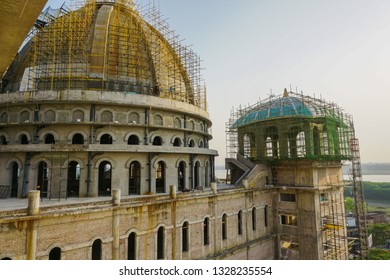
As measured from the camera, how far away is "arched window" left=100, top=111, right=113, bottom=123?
18.5 meters

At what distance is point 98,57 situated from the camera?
19.9 m

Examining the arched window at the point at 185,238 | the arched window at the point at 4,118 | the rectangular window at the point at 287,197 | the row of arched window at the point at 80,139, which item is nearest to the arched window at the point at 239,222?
the rectangular window at the point at 287,197

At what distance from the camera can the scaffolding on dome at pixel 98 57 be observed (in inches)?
755

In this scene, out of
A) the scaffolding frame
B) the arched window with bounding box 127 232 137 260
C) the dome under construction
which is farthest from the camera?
the scaffolding frame

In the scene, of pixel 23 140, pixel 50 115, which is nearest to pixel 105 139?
pixel 50 115

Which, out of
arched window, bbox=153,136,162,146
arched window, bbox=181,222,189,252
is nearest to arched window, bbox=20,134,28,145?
arched window, bbox=153,136,162,146

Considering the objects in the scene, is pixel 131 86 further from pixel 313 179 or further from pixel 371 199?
pixel 371 199

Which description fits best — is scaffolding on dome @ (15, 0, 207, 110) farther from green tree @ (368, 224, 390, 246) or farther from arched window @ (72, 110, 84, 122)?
green tree @ (368, 224, 390, 246)

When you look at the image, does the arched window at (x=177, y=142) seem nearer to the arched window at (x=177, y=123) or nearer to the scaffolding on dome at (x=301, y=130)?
the arched window at (x=177, y=123)

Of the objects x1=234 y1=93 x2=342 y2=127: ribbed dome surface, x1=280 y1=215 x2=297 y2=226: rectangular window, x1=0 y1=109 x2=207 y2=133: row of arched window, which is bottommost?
x1=280 y1=215 x2=297 y2=226: rectangular window

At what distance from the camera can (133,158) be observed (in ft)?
60.7

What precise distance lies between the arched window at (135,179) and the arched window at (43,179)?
545cm

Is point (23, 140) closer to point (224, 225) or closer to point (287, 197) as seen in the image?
point (224, 225)

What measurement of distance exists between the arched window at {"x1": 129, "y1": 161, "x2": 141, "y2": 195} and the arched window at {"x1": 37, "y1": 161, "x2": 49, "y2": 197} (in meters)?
5.45
